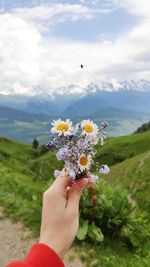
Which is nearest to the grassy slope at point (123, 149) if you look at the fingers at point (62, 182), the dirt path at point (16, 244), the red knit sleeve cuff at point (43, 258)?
the dirt path at point (16, 244)

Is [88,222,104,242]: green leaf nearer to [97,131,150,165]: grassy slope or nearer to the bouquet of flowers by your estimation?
the bouquet of flowers

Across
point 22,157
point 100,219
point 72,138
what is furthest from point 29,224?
point 22,157

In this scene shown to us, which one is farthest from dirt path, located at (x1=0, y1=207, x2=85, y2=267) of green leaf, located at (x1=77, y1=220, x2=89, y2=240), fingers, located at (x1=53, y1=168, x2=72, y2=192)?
fingers, located at (x1=53, y1=168, x2=72, y2=192)

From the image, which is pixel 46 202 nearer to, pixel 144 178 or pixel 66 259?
pixel 66 259

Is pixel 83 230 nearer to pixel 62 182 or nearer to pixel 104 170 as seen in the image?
pixel 104 170

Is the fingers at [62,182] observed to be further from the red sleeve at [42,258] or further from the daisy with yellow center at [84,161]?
the red sleeve at [42,258]

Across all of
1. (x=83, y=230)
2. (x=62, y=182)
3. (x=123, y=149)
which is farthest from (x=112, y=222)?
(x=123, y=149)
